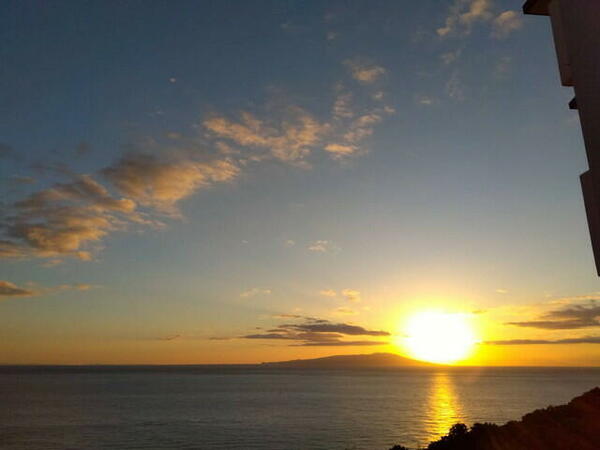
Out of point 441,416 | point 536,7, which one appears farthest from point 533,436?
point 441,416

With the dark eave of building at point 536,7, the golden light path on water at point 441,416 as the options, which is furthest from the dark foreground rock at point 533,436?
the golden light path on water at point 441,416

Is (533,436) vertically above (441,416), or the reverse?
(533,436)

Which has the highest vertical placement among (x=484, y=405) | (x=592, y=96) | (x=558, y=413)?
(x=592, y=96)

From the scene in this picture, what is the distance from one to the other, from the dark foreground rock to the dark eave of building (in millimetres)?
18078

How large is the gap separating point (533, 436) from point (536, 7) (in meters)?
20.8

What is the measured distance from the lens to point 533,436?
2214cm

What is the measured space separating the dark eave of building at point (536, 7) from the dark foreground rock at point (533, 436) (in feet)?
59.3

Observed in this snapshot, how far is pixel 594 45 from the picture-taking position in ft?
20.3

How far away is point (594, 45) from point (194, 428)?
77.3m

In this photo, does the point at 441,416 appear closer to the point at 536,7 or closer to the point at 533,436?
the point at 533,436

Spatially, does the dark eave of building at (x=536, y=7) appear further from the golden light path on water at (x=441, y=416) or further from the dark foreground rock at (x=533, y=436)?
the golden light path on water at (x=441, y=416)

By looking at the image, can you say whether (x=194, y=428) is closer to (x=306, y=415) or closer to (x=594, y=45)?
(x=306, y=415)

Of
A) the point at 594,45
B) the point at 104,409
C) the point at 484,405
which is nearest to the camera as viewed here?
the point at 594,45

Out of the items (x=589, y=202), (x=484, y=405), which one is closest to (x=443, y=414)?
(x=484, y=405)
